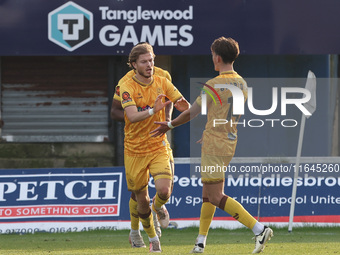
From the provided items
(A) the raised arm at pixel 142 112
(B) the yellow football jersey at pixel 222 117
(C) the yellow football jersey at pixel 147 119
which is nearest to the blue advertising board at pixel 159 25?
(C) the yellow football jersey at pixel 147 119

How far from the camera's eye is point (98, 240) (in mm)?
12414

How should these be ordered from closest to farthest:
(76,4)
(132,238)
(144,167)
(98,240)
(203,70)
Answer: (144,167)
(132,238)
(98,240)
(76,4)
(203,70)

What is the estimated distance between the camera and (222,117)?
8820mm

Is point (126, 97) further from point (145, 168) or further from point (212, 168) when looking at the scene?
point (212, 168)

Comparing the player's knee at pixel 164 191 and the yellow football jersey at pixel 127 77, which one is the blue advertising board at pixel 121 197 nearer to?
the yellow football jersey at pixel 127 77

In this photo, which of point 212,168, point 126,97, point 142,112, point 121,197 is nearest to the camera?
point 212,168

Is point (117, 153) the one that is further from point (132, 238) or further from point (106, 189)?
point (132, 238)

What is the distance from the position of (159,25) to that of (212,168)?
769cm

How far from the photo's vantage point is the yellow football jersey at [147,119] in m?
9.48

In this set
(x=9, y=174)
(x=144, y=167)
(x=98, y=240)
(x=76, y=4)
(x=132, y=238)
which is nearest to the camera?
(x=144, y=167)

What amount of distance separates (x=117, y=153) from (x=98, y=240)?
4571 mm

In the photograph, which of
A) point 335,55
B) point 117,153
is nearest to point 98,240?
point 117,153

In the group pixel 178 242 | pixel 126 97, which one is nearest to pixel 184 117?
pixel 126 97

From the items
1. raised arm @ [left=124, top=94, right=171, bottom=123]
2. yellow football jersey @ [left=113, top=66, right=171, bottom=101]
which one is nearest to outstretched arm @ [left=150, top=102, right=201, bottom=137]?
raised arm @ [left=124, top=94, right=171, bottom=123]
